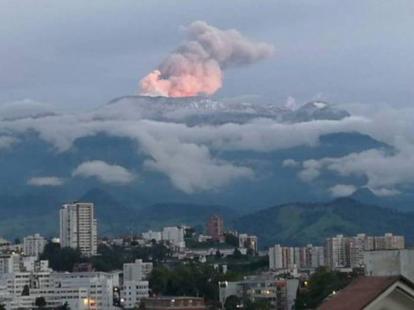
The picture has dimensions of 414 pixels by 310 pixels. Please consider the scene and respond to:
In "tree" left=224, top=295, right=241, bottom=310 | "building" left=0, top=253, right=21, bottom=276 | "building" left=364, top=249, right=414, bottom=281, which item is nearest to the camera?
"building" left=364, top=249, right=414, bottom=281

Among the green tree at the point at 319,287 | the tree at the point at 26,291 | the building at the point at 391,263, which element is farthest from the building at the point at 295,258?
the building at the point at 391,263

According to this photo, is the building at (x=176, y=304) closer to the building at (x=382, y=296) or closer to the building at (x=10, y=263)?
the building at (x=10, y=263)

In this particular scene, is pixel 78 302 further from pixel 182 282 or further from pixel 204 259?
pixel 204 259

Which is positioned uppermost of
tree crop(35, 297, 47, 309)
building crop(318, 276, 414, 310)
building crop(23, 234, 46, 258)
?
building crop(23, 234, 46, 258)

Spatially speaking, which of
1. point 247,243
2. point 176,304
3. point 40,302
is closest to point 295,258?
point 247,243

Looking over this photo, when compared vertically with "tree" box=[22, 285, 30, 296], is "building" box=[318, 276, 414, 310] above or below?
below

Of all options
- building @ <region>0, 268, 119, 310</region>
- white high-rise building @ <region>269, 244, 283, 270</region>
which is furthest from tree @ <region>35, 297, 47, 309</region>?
white high-rise building @ <region>269, 244, 283, 270</region>

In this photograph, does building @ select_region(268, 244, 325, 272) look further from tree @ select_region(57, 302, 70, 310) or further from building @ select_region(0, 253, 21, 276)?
tree @ select_region(57, 302, 70, 310)
